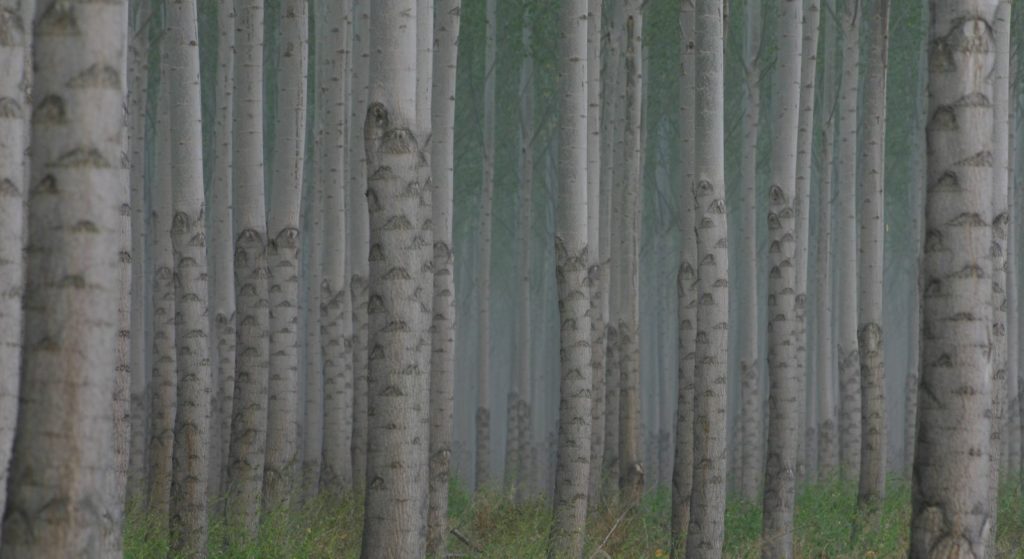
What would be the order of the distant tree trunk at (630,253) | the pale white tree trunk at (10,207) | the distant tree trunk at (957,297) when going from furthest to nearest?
the distant tree trunk at (630,253) < the distant tree trunk at (957,297) < the pale white tree trunk at (10,207)

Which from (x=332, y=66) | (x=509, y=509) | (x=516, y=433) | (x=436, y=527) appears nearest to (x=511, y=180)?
(x=516, y=433)

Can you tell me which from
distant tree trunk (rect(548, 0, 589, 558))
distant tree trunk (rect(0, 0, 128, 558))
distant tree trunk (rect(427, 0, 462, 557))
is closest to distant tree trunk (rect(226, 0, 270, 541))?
distant tree trunk (rect(427, 0, 462, 557))

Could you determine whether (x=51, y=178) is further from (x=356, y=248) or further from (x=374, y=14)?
(x=356, y=248)

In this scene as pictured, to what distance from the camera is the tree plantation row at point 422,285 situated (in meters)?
4.39

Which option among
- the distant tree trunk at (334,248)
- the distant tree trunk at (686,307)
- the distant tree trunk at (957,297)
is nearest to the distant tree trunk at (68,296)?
the distant tree trunk at (957,297)

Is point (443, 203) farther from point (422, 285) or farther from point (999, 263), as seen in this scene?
point (999, 263)

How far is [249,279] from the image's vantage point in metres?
11.3

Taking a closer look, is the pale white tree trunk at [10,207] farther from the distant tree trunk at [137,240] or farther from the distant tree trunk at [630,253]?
the distant tree trunk at [630,253]

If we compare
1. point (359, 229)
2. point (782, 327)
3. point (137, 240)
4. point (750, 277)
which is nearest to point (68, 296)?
point (782, 327)

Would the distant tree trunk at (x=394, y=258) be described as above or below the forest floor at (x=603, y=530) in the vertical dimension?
above

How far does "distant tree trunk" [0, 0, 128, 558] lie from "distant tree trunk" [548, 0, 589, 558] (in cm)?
733

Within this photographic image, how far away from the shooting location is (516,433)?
85.3 ft

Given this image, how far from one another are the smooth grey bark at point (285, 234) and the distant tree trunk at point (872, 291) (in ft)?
20.0

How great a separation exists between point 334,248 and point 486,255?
774 centimetres
